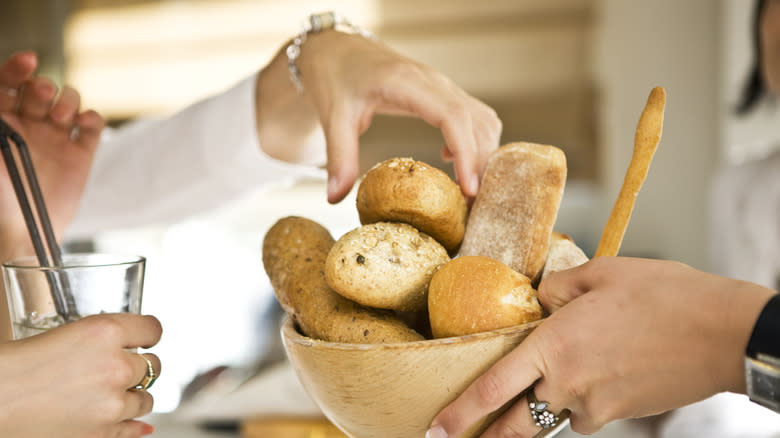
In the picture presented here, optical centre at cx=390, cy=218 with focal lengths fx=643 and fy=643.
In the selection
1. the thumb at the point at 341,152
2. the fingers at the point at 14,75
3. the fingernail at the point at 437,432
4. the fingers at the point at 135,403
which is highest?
the fingers at the point at 14,75

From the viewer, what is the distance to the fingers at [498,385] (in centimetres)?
37

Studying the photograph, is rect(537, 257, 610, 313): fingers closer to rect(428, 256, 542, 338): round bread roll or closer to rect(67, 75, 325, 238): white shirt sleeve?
rect(428, 256, 542, 338): round bread roll

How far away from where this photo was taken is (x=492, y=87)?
7.87 feet

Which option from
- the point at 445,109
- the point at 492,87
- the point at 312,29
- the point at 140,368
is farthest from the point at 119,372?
the point at 492,87

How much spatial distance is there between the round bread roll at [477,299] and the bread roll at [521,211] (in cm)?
5

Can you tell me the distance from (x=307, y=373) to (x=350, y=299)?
0.06 meters

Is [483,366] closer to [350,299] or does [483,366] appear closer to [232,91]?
[350,299]

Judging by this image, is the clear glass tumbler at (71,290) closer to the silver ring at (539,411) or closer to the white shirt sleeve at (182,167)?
the silver ring at (539,411)

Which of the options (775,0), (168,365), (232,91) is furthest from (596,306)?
(168,365)

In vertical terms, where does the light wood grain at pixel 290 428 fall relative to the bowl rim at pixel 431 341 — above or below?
below

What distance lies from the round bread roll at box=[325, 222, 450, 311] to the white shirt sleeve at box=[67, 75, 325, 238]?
45 cm

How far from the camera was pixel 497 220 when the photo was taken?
47 centimetres

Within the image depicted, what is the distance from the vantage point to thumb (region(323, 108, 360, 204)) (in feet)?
1.93

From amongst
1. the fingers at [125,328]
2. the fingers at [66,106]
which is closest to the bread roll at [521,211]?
the fingers at [125,328]
